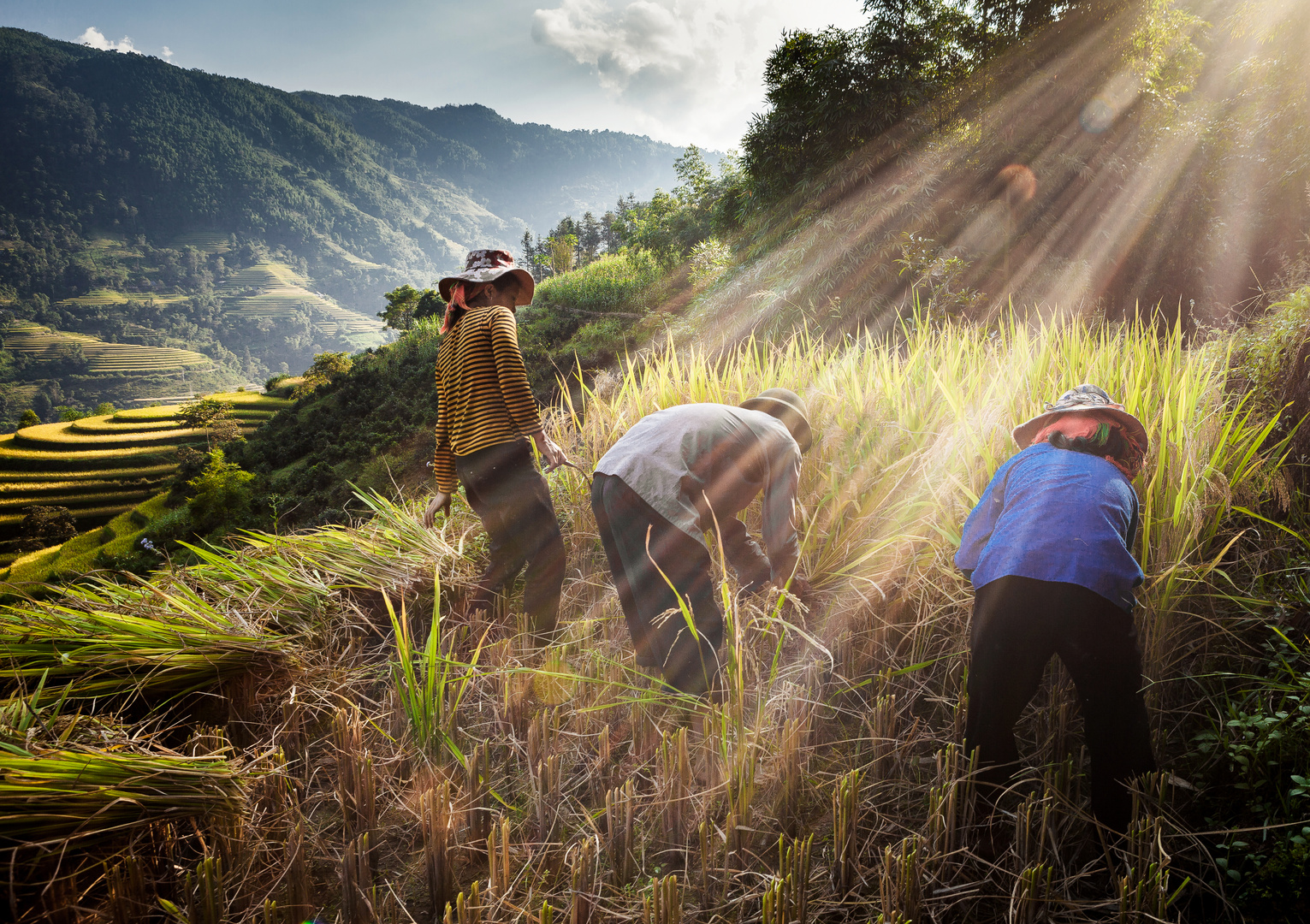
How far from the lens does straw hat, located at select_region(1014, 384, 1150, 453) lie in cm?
162

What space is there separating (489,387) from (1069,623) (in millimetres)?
2138

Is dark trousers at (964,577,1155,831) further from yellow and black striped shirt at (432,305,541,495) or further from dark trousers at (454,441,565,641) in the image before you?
yellow and black striped shirt at (432,305,541,495)

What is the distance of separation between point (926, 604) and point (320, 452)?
37719mm

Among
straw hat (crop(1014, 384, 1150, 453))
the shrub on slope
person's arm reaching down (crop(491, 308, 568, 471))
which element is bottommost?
the shrub on slope

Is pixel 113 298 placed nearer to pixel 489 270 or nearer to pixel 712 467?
pixel 489 270

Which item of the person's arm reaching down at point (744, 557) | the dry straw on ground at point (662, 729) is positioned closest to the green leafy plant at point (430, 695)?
the dry straw on ground at point (662, 729)

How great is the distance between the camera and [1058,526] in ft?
4.51

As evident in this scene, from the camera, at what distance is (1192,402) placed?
1.99 m

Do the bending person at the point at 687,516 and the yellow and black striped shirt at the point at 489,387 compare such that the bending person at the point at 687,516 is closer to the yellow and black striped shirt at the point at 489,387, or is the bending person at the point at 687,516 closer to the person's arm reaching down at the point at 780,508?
the person's arm reaching down at the point at 780,508

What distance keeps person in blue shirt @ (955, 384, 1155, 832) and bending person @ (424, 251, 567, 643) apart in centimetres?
158

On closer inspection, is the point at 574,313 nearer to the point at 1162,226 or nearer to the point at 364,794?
the point at 1162,226

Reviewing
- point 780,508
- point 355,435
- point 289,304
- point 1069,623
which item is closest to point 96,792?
point 780,508

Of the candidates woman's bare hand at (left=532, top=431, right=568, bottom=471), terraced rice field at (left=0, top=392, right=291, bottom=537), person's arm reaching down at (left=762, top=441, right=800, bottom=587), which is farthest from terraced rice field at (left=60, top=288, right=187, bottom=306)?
person's arm reaching down at (left=762, top=441, right=800, bottom=587)

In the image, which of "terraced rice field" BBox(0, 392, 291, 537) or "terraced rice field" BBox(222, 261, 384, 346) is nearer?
"terraced rice field" BBox(0, 392, 291, 537)
